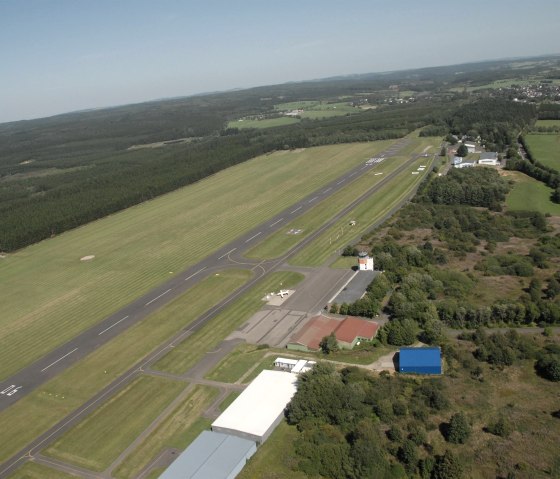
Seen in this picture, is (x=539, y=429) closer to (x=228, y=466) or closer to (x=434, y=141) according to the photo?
(x=228, y=466)

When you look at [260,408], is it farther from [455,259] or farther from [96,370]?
[455,259]

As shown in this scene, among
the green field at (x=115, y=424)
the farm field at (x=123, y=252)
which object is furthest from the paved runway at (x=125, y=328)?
the farm field at (x=123, y=252)

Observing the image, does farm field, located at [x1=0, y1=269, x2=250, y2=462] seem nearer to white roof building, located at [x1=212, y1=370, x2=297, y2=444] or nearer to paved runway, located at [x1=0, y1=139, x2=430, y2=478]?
paved runway, located at [x1=0, y1=139, x2=430, y2=478]

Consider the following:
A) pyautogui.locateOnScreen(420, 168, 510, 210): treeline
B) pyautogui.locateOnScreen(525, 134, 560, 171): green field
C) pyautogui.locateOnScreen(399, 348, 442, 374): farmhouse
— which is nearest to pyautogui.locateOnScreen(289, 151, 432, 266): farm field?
pyautogui.locateOnScreen(420, 168, 510, 210): treeline

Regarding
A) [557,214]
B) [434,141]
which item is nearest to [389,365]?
[557,214]

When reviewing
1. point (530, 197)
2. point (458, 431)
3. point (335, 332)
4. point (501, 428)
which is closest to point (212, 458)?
point (458, 431)

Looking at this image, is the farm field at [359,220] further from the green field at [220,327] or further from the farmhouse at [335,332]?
the farmhouse at [335,332]
